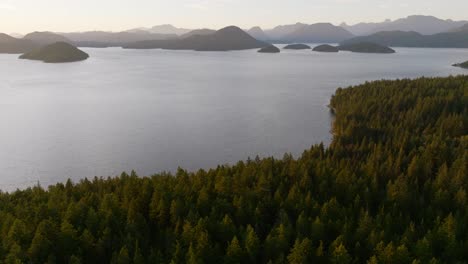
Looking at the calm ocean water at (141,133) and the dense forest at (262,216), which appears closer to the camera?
the dense forest at (262,216)

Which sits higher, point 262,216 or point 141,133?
point 262,216

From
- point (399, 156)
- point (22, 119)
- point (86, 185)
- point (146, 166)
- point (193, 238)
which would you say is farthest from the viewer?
point (22, 119)

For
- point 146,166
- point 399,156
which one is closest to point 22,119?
point 146,166

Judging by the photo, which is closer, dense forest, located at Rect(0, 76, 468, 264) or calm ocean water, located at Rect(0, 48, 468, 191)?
dense forest, located at Rect(0, 76, 468, 264)

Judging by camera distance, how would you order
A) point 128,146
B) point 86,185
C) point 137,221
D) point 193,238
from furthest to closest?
point 128,146 < point 86,185 < point 137,221 < point 193,238

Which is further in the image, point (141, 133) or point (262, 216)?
point (141, 133)

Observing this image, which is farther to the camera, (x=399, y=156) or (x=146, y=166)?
(x=146, y=166)

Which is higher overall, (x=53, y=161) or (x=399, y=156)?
(x=399, y=156)

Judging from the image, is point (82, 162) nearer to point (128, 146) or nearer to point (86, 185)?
point (128, 146)
